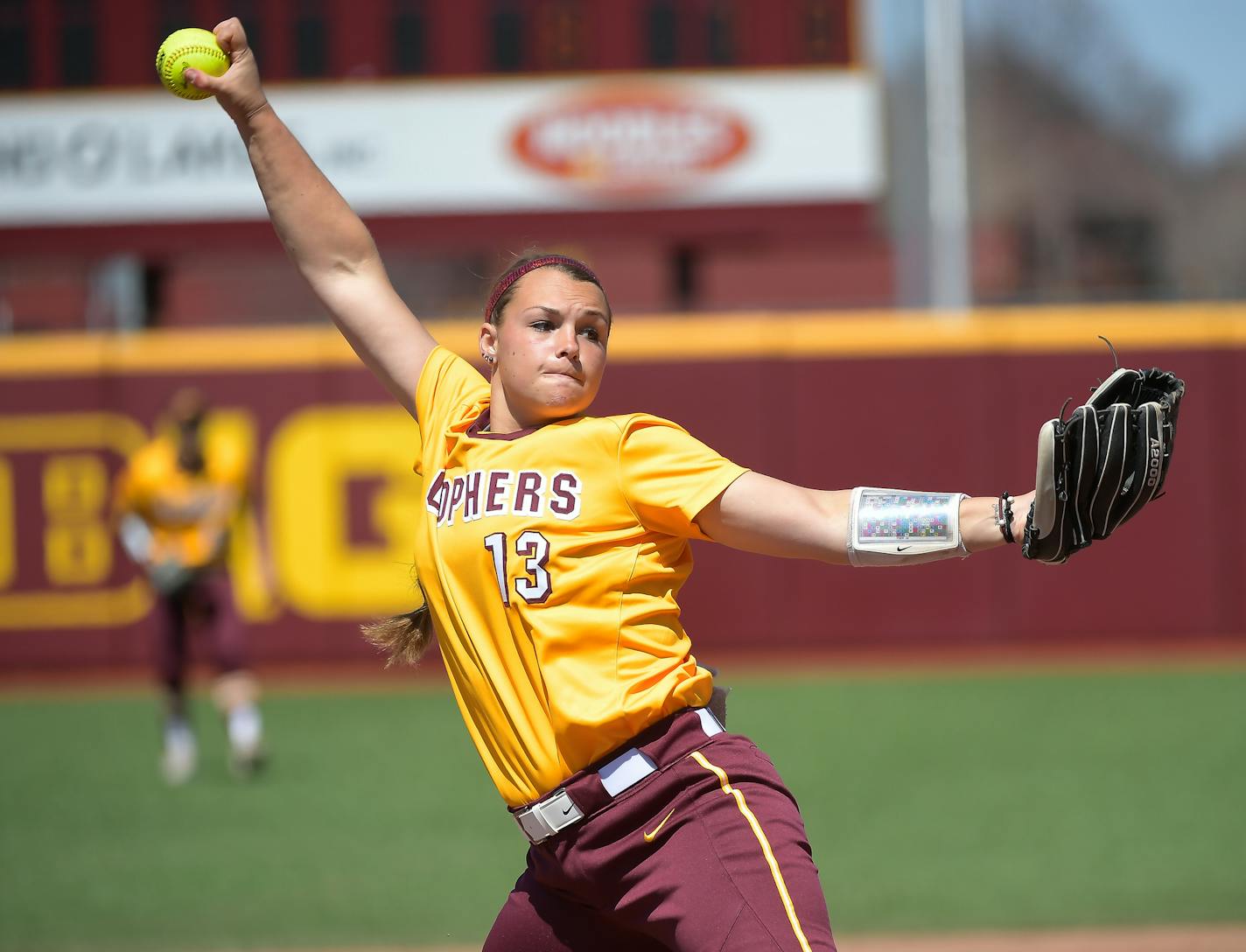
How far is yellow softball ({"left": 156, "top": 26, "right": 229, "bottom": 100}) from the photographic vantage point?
10.6ft

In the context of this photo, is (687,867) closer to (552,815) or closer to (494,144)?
(552,815)

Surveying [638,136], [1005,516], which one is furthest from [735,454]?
[1005,516]

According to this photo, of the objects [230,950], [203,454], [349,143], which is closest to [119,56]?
[349,143]

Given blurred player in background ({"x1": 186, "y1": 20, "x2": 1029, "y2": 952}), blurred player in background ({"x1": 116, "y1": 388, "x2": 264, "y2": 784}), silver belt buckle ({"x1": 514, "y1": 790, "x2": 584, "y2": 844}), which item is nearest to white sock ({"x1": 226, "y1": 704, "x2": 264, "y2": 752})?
blurred player in background ({"x1": 116, "y1": 388, "x2": 264, "y2": 784})

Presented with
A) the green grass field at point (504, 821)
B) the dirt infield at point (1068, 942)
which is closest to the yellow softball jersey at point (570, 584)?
the dirt infield at point (1068, 942)

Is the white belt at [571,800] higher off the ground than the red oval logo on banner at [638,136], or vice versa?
the red oval logo on banner at [638,136]

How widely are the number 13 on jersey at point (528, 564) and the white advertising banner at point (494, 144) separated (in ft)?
42.3

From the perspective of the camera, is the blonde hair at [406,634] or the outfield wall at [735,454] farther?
the outfield wall at [735,454]

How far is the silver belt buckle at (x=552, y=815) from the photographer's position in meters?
2.72

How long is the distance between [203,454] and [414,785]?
7.38 feet

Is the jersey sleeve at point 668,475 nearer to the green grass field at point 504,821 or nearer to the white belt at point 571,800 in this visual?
the white belt at point 571,800

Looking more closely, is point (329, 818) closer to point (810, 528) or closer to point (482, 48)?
Answer: point (810, 528)

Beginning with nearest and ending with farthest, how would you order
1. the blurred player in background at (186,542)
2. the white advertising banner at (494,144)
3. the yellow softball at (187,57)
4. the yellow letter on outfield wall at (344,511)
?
the yellow softball at (187,57) < the blurred player in background at (186,542) < the yellow letter on outfield wall at (344,511) < the white advertising banner at (494,144)

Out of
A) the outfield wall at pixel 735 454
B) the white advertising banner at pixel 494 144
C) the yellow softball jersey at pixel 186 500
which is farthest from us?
the white advertising banner at pixel 494 144
